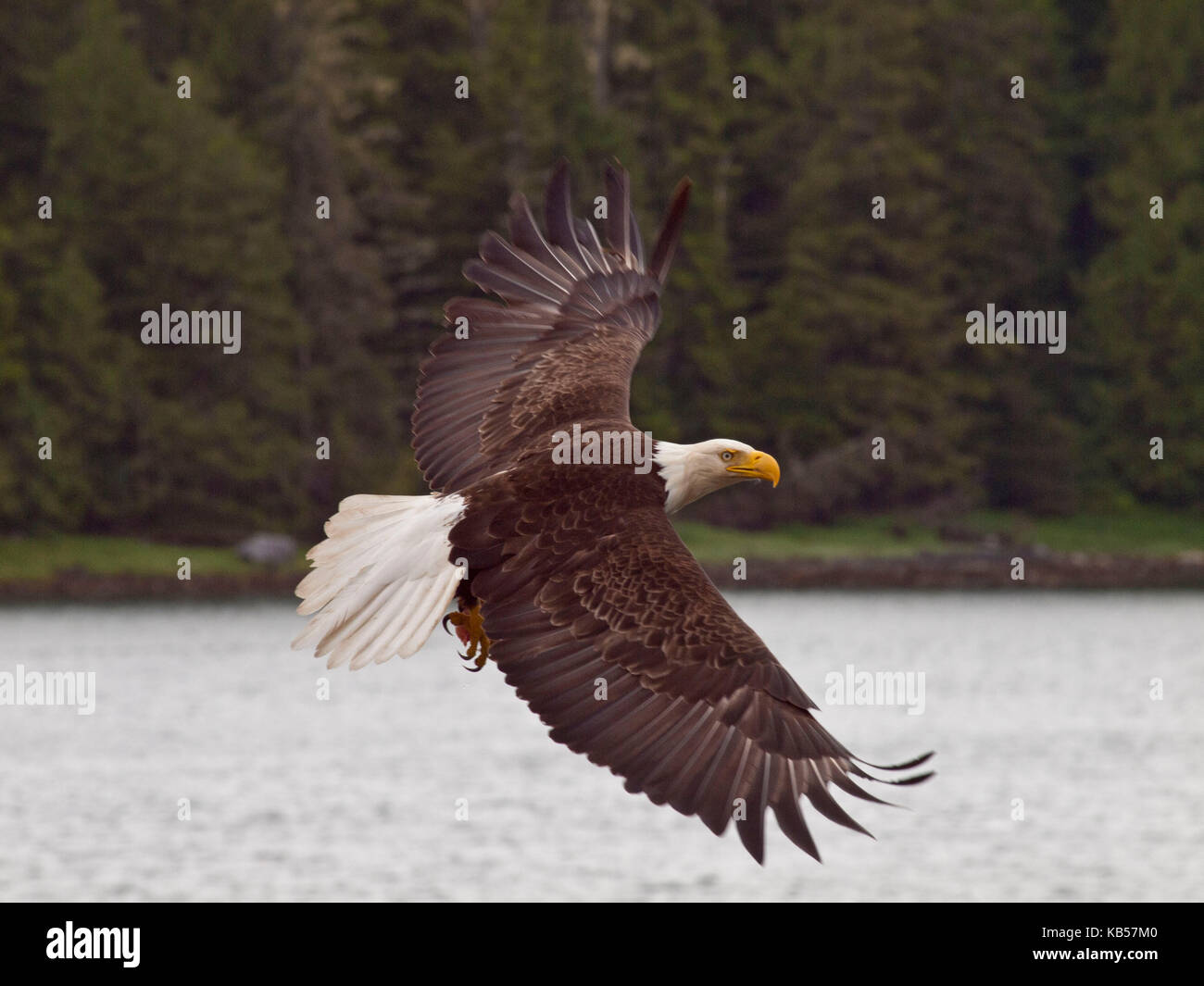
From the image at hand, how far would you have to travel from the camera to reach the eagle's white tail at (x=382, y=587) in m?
6.98

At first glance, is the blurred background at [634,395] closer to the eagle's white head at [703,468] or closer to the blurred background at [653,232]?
the blurred background at [653,232]

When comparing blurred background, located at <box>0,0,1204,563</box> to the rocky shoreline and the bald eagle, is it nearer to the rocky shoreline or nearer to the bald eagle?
the rocky shoreline

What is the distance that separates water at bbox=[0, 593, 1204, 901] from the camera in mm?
20406

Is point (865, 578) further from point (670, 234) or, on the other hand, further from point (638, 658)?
point (638, 658)

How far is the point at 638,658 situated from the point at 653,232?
127 ft

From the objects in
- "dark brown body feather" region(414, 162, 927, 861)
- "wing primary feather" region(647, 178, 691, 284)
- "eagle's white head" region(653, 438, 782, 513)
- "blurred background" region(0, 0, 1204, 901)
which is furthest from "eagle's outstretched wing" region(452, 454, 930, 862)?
"blurred background" region(0, 0, 1204, 901)

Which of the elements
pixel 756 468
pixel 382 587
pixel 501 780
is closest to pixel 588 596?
pixel 382 587

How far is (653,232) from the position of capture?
1768 inches

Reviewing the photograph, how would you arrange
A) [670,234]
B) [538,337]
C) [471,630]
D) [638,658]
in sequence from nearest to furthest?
[638,658] → [471,630] → [670,234] → [538,337]

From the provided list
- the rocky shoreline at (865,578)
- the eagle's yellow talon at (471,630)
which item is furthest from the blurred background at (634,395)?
the eagle's yellow talon at (471,630)

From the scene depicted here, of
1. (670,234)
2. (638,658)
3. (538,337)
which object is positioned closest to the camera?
(638,658)

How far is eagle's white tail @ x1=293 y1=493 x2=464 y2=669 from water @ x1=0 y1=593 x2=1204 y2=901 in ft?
40.5
